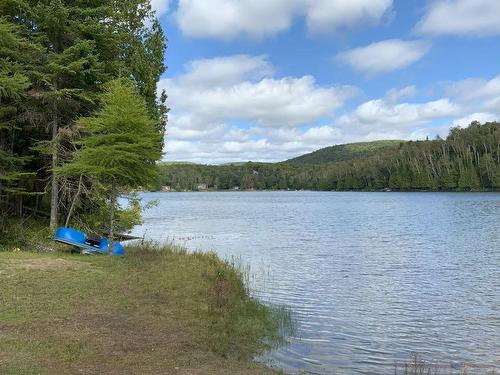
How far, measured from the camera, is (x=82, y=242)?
60.5ft

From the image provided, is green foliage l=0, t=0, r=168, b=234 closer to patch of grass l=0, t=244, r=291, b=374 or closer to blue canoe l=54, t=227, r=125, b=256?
blue canoe l=54, t=227, r=125, b=256

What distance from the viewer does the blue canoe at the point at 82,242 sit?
58.9 feet

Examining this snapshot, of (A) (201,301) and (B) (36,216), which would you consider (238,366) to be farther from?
(B) (36,216)

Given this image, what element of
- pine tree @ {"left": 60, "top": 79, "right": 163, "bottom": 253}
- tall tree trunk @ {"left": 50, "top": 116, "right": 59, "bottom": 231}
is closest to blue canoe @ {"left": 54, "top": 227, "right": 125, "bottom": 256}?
pine tree @ {"left": 60, "top": 79, "right": 163, "bottom": 253}

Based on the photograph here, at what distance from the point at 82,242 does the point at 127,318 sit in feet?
29.5

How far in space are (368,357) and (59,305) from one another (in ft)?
22.6

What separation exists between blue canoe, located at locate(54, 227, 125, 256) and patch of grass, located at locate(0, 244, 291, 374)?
1.90 metres

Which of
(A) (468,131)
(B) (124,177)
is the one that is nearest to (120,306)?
(B) (124,177)

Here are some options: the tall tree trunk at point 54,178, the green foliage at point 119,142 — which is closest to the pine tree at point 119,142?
the green foliage at point 119,142

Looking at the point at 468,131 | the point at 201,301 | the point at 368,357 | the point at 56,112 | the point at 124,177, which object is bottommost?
the point at 368,357

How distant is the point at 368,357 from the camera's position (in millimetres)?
10648

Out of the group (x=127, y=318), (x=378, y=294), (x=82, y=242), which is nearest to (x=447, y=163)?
(x=378, y=294)

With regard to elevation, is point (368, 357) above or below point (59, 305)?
below

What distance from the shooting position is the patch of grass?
787 centimetres
